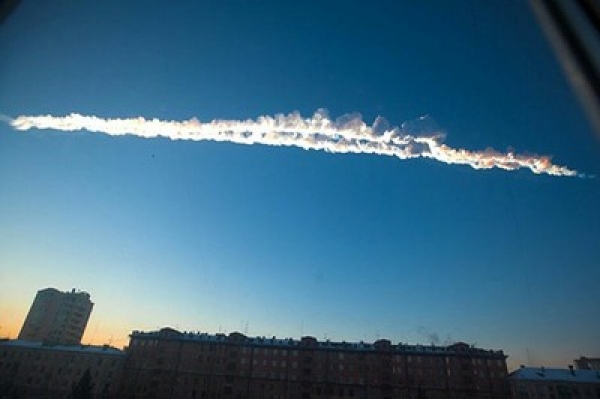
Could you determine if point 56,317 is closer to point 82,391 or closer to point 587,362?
point 82,391

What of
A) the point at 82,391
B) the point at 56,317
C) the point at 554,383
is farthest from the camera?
the point at 56,317

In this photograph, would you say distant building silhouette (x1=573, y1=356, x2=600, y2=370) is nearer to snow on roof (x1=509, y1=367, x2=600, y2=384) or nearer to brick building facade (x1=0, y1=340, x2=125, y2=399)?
snow on roof (x1=509, y1=367, x2=600, y2=384)

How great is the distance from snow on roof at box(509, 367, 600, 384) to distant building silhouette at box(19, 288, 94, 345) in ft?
362

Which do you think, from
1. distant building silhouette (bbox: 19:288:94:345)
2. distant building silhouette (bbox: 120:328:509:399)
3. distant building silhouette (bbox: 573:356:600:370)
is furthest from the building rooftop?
distant building silhouette (bbox: 19:288:94:345)

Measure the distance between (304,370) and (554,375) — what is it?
1551 inches

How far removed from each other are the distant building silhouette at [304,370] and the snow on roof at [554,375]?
10.2 feet

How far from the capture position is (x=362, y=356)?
61.8m

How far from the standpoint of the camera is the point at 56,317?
10525 cm

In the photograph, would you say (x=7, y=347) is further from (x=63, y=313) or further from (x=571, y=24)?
(x=571, y=24)

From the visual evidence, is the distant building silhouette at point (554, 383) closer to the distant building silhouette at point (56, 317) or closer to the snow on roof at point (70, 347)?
the snow on roof at point (70, 347)

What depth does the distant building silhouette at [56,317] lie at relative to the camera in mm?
103312

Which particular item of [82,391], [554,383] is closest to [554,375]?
[554,383]

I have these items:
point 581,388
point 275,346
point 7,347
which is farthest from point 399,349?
point 7,347

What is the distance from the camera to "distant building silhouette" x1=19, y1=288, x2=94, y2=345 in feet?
339
